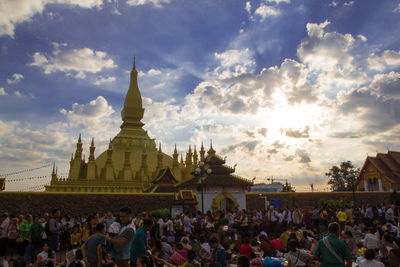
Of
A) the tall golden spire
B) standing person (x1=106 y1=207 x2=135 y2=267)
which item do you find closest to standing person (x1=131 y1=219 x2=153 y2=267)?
standing person (x1=106 y1=207 x2=135 y2=267)

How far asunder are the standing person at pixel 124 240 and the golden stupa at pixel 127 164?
2803 cm

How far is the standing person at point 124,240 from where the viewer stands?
20.0 feet

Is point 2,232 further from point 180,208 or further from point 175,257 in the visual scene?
point 180,208

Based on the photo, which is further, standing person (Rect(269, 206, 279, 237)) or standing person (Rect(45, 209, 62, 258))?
standing person (Rect(269, 206, 279, 237))

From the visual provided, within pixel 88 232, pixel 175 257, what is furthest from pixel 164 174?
pixel 175 257

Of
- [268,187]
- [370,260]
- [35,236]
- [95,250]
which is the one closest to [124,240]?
[95,250]


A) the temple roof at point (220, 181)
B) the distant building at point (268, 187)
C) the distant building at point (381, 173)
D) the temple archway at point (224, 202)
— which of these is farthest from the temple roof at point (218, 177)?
the distant building at point (268, 187)

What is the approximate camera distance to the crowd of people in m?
6.05

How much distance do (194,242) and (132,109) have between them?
41703 millimetres

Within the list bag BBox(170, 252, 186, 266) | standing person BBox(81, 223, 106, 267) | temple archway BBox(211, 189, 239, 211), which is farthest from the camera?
temple archway BBox(211, 189, 239, 211)

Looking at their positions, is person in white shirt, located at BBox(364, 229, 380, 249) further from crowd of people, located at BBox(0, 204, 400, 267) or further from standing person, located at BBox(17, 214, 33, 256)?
standing person, located at BBox(17, 214, 33, 256)

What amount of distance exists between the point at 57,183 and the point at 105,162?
738 cm

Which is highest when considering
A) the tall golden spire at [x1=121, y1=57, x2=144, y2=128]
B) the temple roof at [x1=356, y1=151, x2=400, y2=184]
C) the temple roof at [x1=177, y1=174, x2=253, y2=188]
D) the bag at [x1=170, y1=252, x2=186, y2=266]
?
the tall golden spire at [x1=121, y1=57, x2=144, y2=128]

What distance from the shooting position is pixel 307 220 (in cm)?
1891
